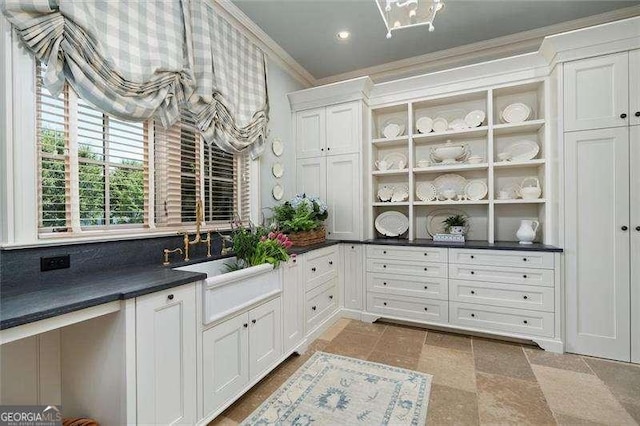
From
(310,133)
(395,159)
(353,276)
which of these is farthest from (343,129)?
(353,276)

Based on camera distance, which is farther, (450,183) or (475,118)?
(450,183)

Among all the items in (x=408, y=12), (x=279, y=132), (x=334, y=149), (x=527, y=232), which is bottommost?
(x=527, y=232)

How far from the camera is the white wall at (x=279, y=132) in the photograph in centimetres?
318

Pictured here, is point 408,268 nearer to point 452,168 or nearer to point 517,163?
point 452,168

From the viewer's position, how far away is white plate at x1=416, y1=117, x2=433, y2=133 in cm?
338

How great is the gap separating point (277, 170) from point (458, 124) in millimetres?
2076

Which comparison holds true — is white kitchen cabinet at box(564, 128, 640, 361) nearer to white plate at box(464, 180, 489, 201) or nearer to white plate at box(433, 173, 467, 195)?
white plate at box(464, 180, 489, 201)

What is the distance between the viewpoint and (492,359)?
2365mm

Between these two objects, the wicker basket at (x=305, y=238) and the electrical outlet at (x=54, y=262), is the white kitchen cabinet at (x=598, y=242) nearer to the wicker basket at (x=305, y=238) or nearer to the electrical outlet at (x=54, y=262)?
the wicker basket at (x=305, y=238)

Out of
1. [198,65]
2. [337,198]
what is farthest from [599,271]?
[198,65]

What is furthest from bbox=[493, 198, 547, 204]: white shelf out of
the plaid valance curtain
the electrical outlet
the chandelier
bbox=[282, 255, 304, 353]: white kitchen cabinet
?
the electrical outlet

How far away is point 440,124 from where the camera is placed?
3340 mm

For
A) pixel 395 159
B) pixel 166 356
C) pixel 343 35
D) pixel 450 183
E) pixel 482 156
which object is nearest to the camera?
pixel 166 356

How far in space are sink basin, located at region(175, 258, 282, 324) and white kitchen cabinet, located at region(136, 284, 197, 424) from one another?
105 mm
